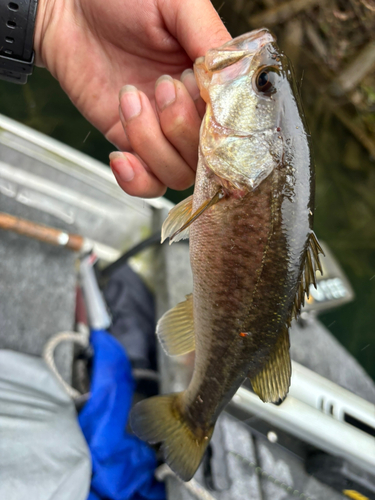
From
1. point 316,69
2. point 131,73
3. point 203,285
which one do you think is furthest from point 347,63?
point 203,285

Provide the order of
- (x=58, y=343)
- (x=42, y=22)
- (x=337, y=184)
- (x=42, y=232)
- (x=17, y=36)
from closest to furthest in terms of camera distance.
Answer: (x=17, y=36) → (x=42, y=22) → (x=58, y=343) → (x=42, y=232) → (x=337, y=184)

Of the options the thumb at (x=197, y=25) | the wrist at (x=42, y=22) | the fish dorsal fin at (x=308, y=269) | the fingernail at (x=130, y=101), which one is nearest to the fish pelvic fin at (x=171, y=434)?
the fish dorsal fin at (x=308, y=269)

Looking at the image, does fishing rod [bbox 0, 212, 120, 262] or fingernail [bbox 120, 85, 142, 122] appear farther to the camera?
fishing rod [bbox 0, 212, 120, 262]

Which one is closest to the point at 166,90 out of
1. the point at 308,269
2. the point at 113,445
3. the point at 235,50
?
the point at 235,50

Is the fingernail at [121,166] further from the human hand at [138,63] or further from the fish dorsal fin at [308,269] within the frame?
the fish dorsal fin at [308,269]

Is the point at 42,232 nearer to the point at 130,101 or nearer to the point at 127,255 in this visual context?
the point at 127,255

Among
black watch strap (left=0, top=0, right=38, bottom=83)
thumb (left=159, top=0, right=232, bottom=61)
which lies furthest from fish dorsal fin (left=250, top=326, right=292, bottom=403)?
black watch strap (left=0, top=0, right=38, bottom=83)

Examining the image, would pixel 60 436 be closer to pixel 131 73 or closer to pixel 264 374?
pixel 264 374

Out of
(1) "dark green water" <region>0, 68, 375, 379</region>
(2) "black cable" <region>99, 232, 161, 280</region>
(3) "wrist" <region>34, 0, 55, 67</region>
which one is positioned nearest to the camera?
(3) "wrist" <region>34, 0, 55, 67</region>

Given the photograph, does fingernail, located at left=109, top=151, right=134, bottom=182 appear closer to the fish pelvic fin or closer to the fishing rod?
the fish pelvic fin
